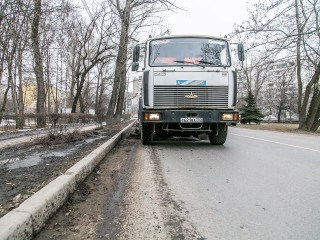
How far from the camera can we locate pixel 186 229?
9.96 ft

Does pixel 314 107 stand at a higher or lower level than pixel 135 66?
lower

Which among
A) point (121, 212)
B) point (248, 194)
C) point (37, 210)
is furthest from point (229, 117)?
point (37, 210)

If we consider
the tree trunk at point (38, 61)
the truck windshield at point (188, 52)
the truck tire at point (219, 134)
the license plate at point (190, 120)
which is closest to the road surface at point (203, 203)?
the license plate at point (190, 120)

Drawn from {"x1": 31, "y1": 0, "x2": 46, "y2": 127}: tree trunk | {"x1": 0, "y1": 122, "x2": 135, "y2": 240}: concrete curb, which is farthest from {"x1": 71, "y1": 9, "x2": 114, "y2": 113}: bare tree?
{"x1": 0, "y1": 122, "x2": 135, "y2": 240}: concrete curb

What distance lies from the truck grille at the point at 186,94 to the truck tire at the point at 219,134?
3.09 ft

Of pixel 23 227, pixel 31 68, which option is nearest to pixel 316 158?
pixel 23 227

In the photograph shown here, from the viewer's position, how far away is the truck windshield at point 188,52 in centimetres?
890

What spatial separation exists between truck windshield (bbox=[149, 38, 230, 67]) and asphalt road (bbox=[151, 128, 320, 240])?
9.19 feet

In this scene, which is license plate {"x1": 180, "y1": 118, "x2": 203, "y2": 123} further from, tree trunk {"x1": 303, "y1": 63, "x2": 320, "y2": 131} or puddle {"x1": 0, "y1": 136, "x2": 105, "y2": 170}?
tree trunk {"x1": 303, "y1": 63, "x2": 320, "y2": 131}

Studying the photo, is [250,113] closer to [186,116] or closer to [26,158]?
[186,116]

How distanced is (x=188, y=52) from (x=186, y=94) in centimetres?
130

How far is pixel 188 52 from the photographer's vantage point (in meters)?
9.06

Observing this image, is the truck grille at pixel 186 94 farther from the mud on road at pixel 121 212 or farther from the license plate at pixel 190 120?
the mud on road at pixel 121 212

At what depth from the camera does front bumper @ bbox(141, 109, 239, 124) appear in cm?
845
